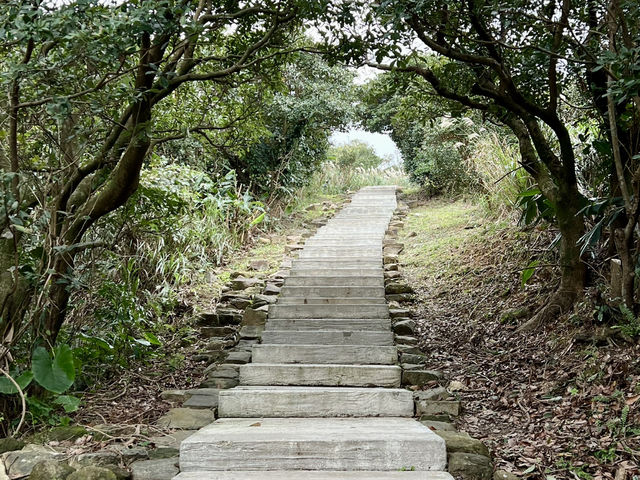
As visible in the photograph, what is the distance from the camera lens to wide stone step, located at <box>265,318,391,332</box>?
16.5 feet

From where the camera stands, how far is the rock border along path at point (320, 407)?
2.96 metres

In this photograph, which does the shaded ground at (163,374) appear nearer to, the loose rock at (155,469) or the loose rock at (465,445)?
the loose rock at (155,469)

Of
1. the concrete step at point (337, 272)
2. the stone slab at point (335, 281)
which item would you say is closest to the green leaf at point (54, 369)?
the stone slab at point (335, 281)

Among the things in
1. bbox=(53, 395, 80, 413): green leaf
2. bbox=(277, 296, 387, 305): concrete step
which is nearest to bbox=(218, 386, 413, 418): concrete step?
bbox=(53, 395, 80, 413): green leaf

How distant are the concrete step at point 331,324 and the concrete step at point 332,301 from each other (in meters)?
0.46

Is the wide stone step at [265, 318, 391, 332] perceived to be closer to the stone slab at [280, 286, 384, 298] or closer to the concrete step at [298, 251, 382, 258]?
the stone slab at [280, 286, 384, 298]

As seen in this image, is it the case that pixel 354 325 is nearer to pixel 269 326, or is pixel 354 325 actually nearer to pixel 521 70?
pixel 269 326

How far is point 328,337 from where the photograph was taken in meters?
4.77

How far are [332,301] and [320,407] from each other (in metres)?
2.03

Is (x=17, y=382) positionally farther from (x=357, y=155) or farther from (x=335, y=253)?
(x=357, y=155)

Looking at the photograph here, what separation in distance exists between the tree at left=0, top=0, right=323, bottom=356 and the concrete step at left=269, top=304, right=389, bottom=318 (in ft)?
6.98

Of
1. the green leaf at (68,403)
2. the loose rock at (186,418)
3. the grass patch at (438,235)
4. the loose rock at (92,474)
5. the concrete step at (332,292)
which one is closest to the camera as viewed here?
the loose rock at (92,474)

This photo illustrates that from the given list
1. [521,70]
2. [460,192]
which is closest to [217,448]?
[521,70]

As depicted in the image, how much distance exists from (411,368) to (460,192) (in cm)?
837
